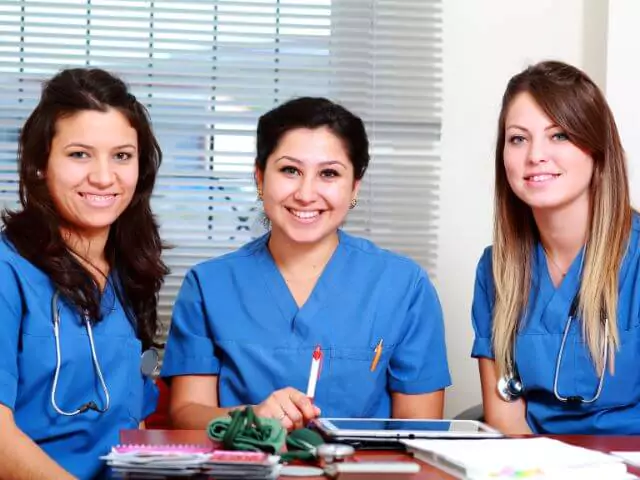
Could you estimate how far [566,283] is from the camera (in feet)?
6.66

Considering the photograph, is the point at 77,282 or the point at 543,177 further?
the point at 543,177

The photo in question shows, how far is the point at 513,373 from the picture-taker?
6.62ft

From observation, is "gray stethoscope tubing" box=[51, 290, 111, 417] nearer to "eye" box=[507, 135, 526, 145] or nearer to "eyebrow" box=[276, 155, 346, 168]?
"eyebrow" box=[276, 155, 346, 168]

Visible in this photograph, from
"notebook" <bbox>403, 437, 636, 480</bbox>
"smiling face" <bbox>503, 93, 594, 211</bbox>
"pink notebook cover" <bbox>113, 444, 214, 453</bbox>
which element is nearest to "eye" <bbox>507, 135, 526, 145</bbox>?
"smiling face" <bbox>503, 93, 594, 211</bbox>

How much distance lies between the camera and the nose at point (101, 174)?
1.85m

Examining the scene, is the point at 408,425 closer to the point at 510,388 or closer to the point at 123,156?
the point at 510,388

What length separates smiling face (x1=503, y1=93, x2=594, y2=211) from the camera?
2.00 metres

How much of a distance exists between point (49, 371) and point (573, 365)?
3.31 feet

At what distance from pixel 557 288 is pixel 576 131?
323 mm

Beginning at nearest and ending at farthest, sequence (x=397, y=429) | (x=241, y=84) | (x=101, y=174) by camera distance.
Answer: (x=397, y=429) → (x=101, y=174) → (x=241, y=84)

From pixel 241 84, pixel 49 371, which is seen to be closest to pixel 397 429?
pixel 49 371

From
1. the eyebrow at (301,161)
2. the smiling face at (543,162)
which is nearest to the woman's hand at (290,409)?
the eyebrow at (301,161)

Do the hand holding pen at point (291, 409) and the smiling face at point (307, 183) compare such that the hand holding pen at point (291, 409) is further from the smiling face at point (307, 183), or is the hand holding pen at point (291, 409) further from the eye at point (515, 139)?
the eye at point (515, 139)

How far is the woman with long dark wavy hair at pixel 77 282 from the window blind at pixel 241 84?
3.76ft
